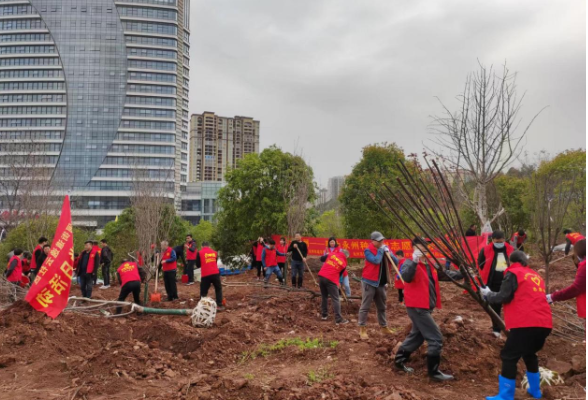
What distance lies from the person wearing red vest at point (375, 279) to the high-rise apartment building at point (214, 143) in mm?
91014

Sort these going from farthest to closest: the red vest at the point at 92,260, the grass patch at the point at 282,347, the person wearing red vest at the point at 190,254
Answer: the person wearing red vest at the point at 190,254 → the red vest at the point at 92,260 → the grass patch at the point at 282,347

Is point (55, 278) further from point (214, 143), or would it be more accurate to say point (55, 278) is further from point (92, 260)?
point (214, 143)

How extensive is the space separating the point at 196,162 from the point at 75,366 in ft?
312

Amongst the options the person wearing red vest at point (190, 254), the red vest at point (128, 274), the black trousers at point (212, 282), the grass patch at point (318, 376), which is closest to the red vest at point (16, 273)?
the red vest at point (128, 274)

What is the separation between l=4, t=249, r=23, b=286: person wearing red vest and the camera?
1030 centimetres

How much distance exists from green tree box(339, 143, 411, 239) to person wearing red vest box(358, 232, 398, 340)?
10.8 metres

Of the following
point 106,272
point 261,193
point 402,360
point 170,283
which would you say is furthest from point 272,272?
point 402,360

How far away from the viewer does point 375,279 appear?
6754mm

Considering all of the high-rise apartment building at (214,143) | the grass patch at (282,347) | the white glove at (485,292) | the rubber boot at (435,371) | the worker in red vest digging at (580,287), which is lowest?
the grass patch at (282,347)

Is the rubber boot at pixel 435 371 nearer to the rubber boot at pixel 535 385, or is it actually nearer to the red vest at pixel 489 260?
the rubber boot at pixel 535 385

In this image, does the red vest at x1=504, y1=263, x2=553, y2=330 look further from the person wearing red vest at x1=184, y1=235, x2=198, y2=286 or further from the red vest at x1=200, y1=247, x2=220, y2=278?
the person wearing red vest at x1=184, y1=235, x2=198, y2=286

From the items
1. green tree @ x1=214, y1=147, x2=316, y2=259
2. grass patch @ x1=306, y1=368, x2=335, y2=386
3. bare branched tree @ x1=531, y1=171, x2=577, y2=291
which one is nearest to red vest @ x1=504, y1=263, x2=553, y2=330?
bare branched tree @ x1=531, y1=171, x2=577, y2=291

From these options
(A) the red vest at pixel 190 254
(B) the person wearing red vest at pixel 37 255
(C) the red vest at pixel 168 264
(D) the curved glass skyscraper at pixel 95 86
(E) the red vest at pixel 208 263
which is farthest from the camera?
(D) the curved glass skyscraper at pixel 95 86

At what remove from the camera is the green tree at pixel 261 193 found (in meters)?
17.2
